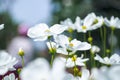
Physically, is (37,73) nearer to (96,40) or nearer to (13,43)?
(96,40)

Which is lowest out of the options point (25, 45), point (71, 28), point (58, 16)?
point (25, 45)

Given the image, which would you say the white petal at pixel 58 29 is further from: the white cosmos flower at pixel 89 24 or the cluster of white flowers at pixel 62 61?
the white cosmos flower at pixel 89 24

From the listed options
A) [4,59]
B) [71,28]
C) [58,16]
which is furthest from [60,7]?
[4,59]

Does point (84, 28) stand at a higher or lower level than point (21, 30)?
higher

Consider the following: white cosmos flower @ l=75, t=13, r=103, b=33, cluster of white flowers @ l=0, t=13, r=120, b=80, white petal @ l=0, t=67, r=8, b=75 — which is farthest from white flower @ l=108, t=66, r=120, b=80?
white cosmos flower @ l=75, t=13, r=103, b=33

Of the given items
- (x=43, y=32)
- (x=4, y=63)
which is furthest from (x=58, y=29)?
(x=4, y=63)

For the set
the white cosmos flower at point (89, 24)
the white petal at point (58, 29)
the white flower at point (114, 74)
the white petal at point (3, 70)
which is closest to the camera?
the white flower at point (114, 74)

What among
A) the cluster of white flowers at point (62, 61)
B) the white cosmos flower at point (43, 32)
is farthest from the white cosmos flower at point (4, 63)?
the white cosmos flower at point (43, 32)

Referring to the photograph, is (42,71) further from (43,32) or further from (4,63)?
(43,32)
